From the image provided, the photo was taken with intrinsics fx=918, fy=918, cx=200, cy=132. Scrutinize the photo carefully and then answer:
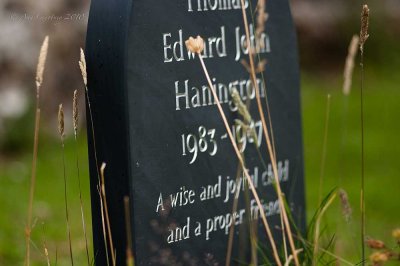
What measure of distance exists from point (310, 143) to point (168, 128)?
492 cm

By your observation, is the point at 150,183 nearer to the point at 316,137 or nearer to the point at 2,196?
the point at 2,196

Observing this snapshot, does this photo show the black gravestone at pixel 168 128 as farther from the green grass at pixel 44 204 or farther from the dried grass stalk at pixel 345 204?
the green grass at pixel 44 204

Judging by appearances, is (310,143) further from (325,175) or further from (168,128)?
(168,128)

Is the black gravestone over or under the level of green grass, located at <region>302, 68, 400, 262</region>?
over

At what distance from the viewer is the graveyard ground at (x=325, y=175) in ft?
17.2

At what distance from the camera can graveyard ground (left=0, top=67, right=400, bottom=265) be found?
17.2 feet

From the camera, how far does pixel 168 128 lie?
3.31 m

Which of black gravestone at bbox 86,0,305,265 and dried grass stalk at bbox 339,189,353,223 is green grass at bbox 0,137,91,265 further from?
dried grass stalk at bbox 339,189,353,223

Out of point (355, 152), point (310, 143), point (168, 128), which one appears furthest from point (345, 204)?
point (310, 143)

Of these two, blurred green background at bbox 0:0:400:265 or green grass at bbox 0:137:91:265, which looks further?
blurred green background at bbox 0:0:400:265

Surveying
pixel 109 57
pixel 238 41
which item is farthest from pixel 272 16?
pixel 109 57

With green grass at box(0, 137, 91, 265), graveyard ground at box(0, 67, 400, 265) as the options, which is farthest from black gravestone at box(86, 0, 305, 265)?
graveyard ground at box(0, 67, 400, 265)

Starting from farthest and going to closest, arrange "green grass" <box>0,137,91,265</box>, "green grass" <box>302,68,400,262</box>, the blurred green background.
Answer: "green grass" <box>302,68,400,262</box>
the blurred green background
"green grass" <box>0,137,91,265</box>

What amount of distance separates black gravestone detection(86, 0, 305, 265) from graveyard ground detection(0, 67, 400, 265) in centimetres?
109
